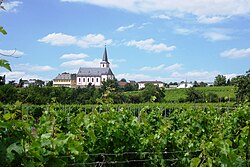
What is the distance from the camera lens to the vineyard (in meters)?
2.06

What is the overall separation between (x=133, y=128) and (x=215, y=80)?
8045 centimetres

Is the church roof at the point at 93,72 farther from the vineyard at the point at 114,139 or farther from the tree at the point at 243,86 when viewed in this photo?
the vineyard at the point at 114,139

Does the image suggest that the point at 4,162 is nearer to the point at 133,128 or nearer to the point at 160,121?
the point at 133,128

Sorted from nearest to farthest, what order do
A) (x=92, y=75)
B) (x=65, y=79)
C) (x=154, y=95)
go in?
(x=154, y=95), (x=92, y=75), (x=65, y=79)

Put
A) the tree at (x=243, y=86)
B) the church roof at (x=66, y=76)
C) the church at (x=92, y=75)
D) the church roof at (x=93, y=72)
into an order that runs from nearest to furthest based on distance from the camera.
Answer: the tree at (x=243, y=86), the church at (x=92, y=75), the church roof at (x=93, y=72), the church roof at (x=66, y=76)

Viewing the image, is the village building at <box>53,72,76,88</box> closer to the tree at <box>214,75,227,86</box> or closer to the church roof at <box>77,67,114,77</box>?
the church roof at <box>77,67,114,77</box>

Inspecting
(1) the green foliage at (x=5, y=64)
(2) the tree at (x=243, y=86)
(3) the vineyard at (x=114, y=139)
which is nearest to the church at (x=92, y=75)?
(2) the tree at (x=243, y=86)

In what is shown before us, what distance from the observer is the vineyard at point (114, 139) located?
6.76 feet

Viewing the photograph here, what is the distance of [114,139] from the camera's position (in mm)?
3717

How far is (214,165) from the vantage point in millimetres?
3203

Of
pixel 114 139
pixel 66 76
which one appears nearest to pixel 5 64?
pixel 114 139

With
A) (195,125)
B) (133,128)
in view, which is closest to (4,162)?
(133,128)

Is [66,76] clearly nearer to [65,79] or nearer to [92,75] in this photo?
[65,79]

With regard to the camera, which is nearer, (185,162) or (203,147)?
(203,147)
